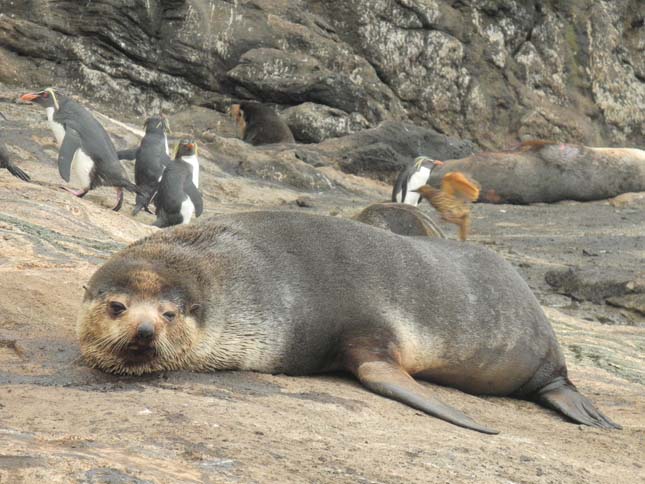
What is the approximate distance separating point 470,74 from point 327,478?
17.9 meters

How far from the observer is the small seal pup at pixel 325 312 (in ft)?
11.5

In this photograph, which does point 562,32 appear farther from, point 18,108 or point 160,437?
point 160,437

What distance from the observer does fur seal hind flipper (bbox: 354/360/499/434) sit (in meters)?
3.54

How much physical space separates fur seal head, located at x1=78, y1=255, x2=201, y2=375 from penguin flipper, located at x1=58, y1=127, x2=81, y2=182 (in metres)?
5.64

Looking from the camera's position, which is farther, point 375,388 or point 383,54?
point 383,54

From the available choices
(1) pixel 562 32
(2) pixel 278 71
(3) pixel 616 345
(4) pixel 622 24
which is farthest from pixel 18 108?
(4) pixel 622 24

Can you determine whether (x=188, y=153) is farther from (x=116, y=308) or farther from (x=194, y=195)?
(x=116, y=308)

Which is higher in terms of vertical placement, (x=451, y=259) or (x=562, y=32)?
(x=562, y=32)

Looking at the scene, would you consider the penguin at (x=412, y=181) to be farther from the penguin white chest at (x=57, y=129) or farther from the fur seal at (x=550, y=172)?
the penguin white chest at (x=57, y=129)

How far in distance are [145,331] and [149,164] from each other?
651 centimetres

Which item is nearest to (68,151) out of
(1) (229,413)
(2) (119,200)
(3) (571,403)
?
(2) (119,200)

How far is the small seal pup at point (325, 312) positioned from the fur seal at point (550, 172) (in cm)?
911

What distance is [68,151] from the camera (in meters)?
9.17

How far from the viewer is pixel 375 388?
3727 mm
